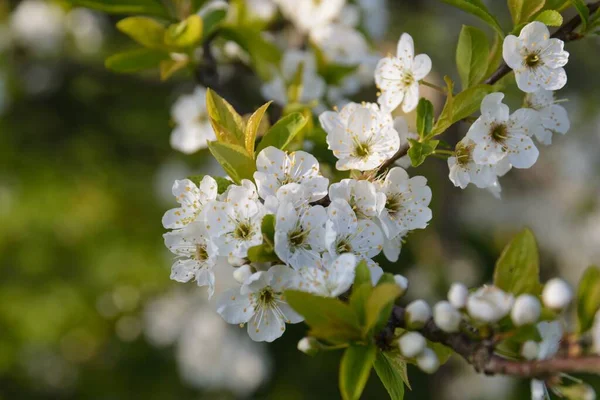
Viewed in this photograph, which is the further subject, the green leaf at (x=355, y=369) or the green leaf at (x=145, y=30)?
the green leaf at (x=145, y=30)

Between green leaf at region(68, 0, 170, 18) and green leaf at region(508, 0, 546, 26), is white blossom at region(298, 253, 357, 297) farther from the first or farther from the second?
green leaf at region(68, 0, 170, 18)

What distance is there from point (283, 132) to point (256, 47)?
0.54 meters

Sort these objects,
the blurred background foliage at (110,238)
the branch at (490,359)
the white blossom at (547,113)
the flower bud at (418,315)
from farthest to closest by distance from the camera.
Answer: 1. the blurred background foliage at (110,238)
2. the white blossom at (547,113)
3. the flower bud at (418,315)
4. the branch at (490,359)

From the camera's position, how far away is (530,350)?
778mm

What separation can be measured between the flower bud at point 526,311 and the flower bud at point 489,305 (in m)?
0.01

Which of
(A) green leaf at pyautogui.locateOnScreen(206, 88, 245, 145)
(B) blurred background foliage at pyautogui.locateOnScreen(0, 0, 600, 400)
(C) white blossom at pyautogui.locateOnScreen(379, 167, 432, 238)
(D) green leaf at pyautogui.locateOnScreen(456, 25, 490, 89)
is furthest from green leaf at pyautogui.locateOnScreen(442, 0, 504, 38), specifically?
(B) blurred background foliage at pyautogui.locateOnScreen(0, 0, 600, 400)

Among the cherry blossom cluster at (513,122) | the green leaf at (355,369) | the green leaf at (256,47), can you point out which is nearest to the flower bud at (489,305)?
the green leaf at (355,369)

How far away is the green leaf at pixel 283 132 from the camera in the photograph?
99 cm

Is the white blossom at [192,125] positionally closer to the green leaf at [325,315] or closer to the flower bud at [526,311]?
the green leaf at [325,315]

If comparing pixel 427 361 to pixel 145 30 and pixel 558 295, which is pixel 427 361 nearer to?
pixel 558 295

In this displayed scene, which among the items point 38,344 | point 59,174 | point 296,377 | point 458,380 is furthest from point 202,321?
point 458,380

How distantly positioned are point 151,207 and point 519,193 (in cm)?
243

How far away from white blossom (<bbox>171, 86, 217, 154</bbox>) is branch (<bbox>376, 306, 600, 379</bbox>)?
745mm

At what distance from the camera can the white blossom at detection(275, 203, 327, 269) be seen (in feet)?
2.87
